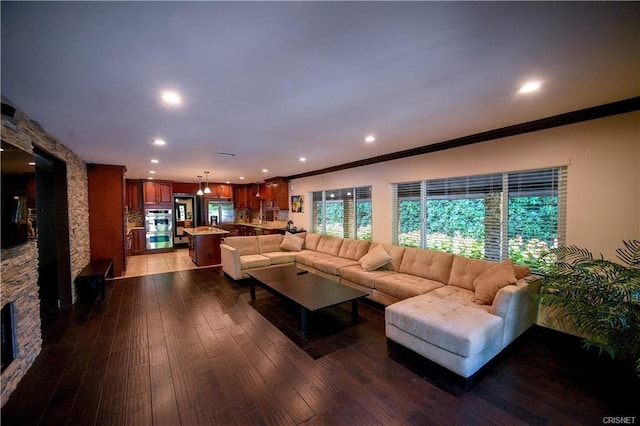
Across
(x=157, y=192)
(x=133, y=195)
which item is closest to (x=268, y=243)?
(x=157, y=192)

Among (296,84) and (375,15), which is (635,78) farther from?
(296,84)

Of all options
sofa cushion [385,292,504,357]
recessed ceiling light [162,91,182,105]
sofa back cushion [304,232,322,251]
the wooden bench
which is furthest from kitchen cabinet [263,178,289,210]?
sofa cushion [385,292,504,357]

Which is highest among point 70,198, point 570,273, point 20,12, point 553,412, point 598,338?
point 20,12

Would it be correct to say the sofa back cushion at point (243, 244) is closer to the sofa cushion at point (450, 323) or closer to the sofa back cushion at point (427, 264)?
the sofa back cushion at point (427, 264)

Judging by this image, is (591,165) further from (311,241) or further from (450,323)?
(311,241)

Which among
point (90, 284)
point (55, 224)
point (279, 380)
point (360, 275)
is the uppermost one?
point (55, 224)

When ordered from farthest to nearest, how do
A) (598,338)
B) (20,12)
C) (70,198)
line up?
(70,198) → (598,338) → (20,12)

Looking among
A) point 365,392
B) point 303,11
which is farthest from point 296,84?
point 365,392

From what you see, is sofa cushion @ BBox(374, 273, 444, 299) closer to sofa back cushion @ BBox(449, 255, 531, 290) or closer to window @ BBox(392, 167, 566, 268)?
sofa back cushion @ BBox(449, 255, 531, 290)

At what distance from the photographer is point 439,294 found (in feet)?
10.5

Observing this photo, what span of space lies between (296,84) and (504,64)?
1513 millimetres

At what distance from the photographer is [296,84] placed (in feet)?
6.63

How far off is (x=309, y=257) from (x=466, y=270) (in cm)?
306

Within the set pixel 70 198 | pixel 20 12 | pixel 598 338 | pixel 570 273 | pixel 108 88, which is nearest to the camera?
pixel 20 12
